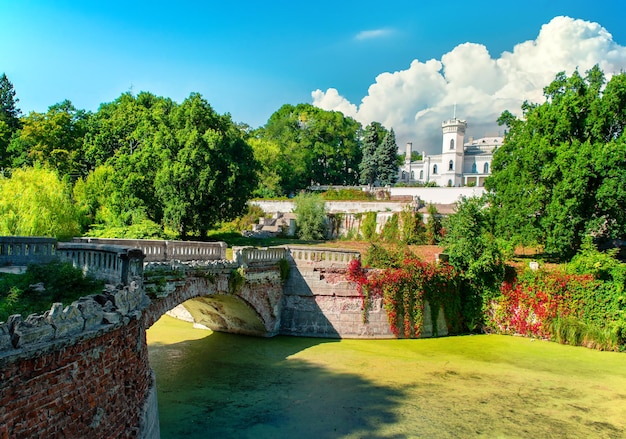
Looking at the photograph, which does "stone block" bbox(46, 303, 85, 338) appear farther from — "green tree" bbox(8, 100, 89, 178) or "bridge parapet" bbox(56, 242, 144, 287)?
"green tree" bbox(8, 100, 89, 178)

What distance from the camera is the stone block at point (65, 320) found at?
6309 millimetres

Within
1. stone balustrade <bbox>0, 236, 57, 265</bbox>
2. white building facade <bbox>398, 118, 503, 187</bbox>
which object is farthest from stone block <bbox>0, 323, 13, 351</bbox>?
white building facade <bbox>398, 118, 503, 187</bbox>

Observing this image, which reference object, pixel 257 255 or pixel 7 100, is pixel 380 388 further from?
pixel 7 100

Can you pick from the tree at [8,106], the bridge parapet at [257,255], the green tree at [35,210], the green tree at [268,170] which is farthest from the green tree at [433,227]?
the tree at [8,106]

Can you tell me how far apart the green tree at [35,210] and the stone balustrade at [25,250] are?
8.01 meters

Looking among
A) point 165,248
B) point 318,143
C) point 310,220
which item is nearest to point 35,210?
point 165,248

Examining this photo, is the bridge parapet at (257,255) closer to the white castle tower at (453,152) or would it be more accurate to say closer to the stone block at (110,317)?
the stone block at (110,317)

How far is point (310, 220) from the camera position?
1558 inches

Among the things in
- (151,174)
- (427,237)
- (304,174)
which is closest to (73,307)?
(151,174)

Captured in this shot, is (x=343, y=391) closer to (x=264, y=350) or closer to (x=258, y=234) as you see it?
(x=264, y=350)

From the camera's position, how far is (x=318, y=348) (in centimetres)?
1955

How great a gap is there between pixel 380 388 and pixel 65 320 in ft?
36.8

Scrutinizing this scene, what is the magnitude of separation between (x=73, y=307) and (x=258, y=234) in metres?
32.1

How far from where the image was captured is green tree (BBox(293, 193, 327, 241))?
39500mm
